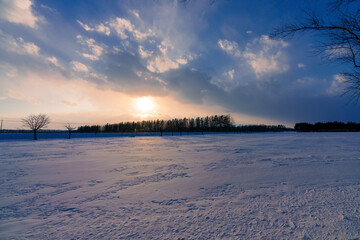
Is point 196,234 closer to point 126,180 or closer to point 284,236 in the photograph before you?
point 284,236

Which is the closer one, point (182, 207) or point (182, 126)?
point (182, 207)

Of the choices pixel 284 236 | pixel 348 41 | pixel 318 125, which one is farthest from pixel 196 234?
pixel 318 125

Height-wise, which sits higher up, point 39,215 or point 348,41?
point 348,41

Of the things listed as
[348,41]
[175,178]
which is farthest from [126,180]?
[348,41]

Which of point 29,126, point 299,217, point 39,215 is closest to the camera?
point 299,217

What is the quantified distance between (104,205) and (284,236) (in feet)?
11.2

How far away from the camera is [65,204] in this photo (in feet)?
11.5

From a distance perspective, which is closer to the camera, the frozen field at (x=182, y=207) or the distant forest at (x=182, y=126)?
the frozen field at (x=182, y=207)

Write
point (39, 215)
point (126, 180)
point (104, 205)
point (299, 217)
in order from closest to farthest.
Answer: point (299, 217) < point (39, 215) < point (104, 205) < point (126, 180)

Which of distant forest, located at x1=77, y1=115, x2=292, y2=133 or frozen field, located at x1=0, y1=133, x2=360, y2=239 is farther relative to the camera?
distant forest, located at x1=77, y1=115, x2=292, y2=133

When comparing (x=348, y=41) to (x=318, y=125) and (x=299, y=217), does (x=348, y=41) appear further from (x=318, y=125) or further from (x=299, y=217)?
(x=318, y=125)

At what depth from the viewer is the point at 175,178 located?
5445 mm

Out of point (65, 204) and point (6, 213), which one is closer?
point (6, 213)

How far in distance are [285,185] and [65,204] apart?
572cm
